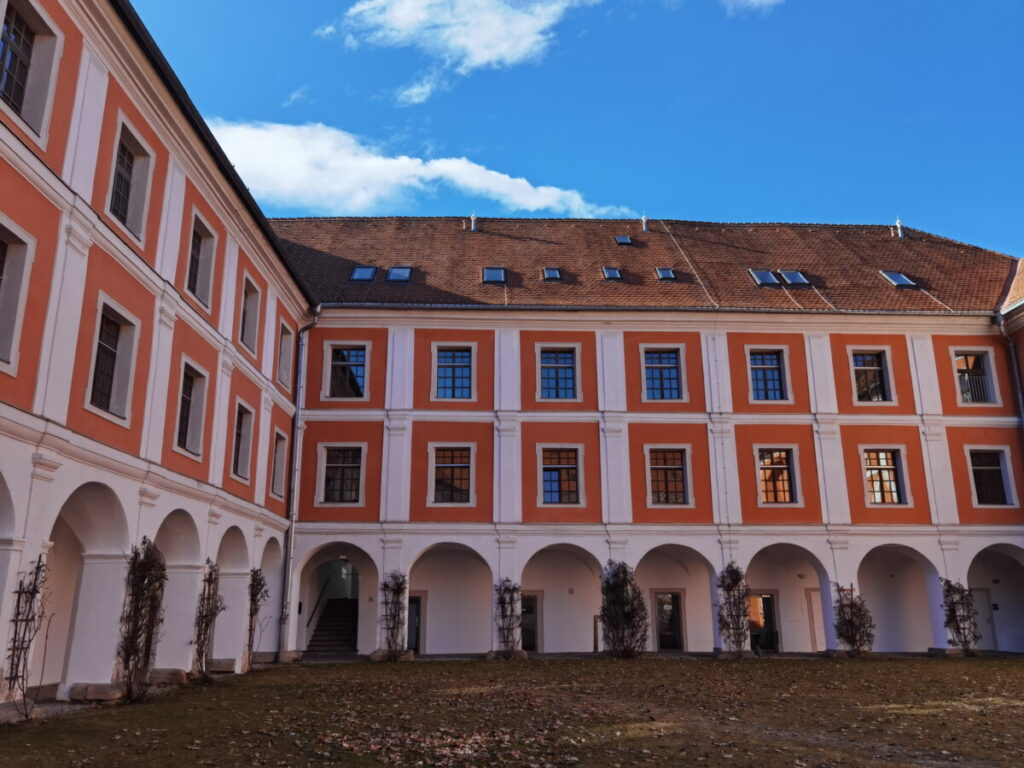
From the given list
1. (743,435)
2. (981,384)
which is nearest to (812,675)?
(743,435)

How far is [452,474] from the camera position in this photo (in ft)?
72.4

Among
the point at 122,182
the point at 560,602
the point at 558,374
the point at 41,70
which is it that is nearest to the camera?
the point at 41,70

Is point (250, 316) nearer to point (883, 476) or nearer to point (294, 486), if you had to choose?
point (294, 486)

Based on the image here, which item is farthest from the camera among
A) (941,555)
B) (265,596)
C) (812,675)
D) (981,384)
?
(981,384)

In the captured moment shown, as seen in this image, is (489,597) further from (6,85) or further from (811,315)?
(6,85)

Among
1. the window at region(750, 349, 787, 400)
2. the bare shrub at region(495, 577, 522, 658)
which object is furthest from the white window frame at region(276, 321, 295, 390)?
the window at region(750, 349, 787, 400)

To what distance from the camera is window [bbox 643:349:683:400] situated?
74.5 feet

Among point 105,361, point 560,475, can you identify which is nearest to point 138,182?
point 105,361

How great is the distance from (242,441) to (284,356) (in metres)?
4.07

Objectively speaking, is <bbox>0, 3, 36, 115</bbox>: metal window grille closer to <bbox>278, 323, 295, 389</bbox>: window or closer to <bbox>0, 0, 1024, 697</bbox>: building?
<bbox>0, 0, 1024, 697</bbox>: building

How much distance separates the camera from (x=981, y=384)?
23172 millimetres

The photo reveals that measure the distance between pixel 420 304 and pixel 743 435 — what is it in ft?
30.6

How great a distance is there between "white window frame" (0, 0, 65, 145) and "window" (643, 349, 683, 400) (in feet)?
51.6

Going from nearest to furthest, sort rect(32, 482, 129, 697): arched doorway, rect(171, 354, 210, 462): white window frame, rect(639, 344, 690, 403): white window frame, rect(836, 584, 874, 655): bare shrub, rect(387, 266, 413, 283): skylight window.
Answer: rect(32, 482, 129, 697): arched doorway < rect(171, 354, 210, 462): white window frame < rect(836, 584, 874, 655): bare shrub < rect(639, 344, 690, 403): white window frame < rect(387, 266, 413, 283): skylight window
